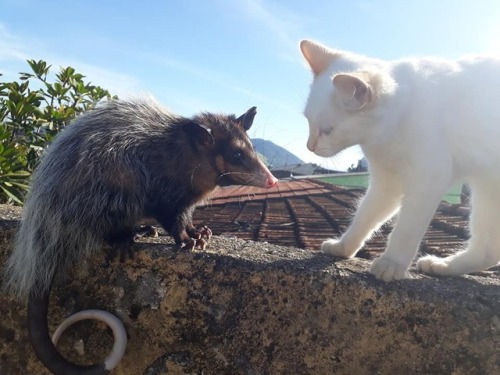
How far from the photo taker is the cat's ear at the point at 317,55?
8.98 feet

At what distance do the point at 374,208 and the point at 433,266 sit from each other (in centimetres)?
45

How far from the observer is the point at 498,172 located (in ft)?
7.43

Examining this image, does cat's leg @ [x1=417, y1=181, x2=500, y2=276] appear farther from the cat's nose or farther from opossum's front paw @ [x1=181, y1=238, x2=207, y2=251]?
opossum's front paw @ [x1=181, y1=238, x2=207, y2=251]

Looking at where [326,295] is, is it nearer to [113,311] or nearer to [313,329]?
[313,329]

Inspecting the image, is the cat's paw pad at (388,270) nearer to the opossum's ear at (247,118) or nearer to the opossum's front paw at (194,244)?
the opossum's front paw at (194,244)

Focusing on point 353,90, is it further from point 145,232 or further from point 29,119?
point 29,119

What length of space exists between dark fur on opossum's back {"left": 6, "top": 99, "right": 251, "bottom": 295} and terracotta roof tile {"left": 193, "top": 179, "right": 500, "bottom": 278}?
453 mm

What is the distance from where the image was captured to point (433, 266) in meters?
2.17

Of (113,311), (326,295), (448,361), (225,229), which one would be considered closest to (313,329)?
(326,295)

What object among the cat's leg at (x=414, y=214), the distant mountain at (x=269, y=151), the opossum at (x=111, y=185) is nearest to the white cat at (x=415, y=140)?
the cat's leg at (x=414, y=214)

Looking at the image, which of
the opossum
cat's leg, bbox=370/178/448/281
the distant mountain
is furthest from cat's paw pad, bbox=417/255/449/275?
the distant mountain

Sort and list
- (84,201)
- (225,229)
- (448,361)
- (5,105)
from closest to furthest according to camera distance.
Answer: (448,361) → (84,201) → (225,229) → (5,105)

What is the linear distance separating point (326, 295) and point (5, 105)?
10.8 ft

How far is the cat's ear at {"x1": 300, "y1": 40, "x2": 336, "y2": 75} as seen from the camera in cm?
274
